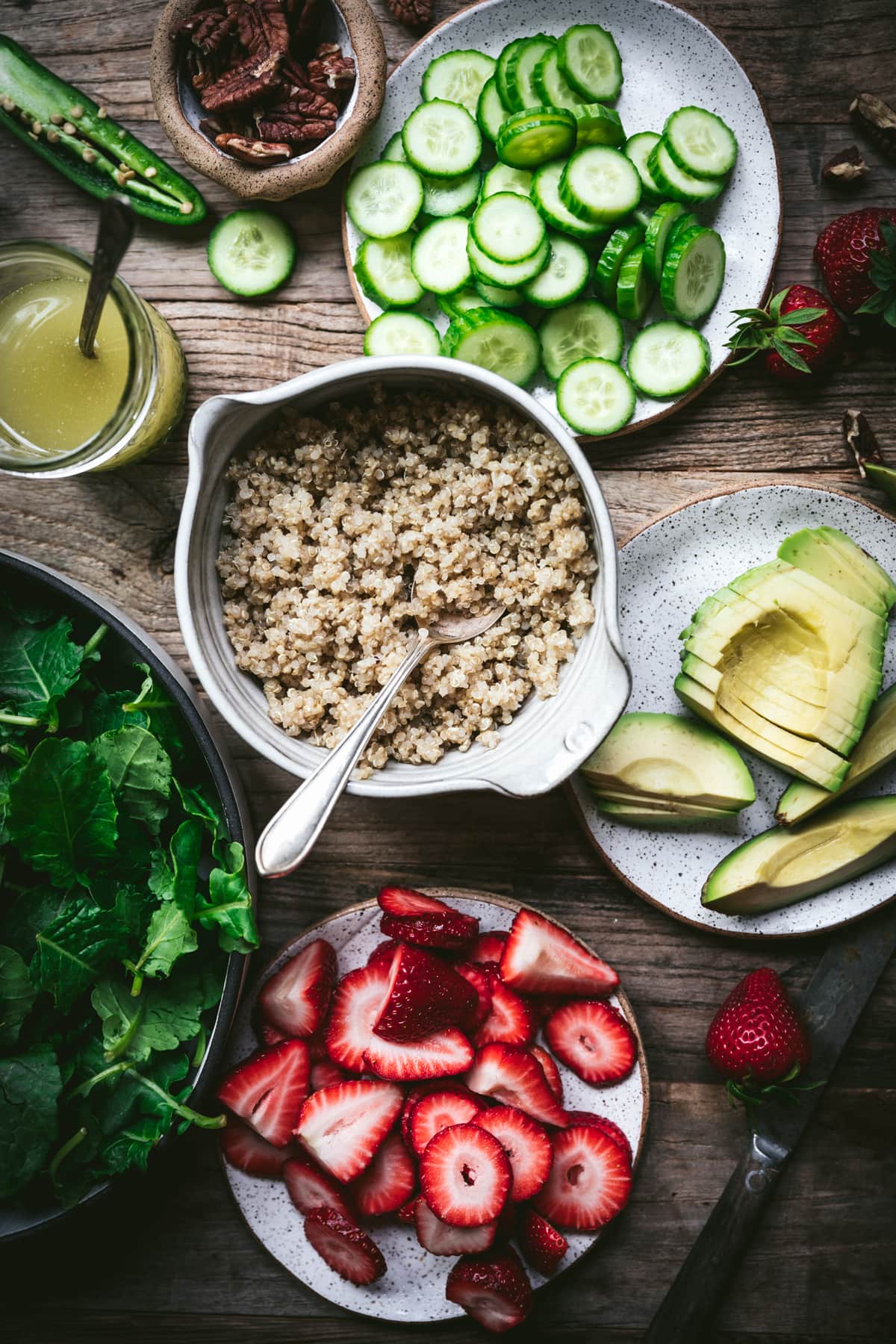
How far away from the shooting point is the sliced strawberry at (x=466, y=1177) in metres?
1.45

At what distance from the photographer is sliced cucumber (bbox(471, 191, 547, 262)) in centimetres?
142

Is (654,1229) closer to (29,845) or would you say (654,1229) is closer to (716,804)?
(716,804)

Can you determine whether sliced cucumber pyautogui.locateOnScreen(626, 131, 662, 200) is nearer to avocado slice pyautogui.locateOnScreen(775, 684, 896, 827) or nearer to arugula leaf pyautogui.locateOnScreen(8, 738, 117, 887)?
avocado slice pyautogui.locateOnScreen(775, 684, 896, 827)

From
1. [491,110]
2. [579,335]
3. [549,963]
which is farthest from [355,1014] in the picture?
[491,110]

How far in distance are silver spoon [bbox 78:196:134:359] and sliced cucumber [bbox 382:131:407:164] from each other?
0.54m

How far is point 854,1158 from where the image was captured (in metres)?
1.63

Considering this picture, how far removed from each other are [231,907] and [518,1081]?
58 centimetres

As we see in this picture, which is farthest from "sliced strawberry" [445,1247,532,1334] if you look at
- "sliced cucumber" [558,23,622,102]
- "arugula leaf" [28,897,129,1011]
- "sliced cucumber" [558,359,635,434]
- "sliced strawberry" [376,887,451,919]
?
"sliced cucumber" [558,23,622,102]

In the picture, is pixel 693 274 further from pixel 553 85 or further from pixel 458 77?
pixel 458 77

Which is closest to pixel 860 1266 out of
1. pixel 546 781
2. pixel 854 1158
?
pixel 854 1158

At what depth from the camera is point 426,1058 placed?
152 centimetres

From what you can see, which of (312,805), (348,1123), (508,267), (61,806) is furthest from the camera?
(348,1123)

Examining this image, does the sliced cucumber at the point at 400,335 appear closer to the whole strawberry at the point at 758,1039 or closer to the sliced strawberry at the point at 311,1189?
the whole strawberry at the point at 758,1039

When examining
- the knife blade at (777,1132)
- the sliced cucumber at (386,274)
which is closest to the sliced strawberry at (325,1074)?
the knife blade at (777,1132)
